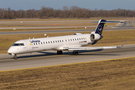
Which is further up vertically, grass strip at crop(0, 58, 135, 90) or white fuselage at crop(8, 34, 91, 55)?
white fuselage at crop(8, 34, 91, 55)

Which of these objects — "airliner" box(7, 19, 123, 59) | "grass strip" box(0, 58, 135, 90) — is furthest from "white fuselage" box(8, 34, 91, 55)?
"grass strip" box(0, 58, 135, 90)

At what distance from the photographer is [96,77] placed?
20953mm

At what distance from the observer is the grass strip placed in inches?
715

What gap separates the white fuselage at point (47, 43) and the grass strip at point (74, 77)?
6.36m

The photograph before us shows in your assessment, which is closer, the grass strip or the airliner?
the grass strip

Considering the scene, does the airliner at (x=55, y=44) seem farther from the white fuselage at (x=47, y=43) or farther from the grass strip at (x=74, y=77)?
the grass strip at (x=74, y=77)

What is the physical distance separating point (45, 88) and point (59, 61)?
11.6m

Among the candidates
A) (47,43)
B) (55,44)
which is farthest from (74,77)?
(55,44)

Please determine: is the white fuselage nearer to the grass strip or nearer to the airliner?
the airliner

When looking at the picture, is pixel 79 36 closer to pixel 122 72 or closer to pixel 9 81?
pixel 122 72

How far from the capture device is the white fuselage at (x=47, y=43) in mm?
29802

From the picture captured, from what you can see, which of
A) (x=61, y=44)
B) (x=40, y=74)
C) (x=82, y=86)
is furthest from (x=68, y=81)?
(x=61, y=44)

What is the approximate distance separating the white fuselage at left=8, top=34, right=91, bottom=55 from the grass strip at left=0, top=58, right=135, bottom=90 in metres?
6.36

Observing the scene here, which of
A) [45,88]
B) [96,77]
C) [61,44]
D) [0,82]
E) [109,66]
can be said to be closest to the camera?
[45,88]
